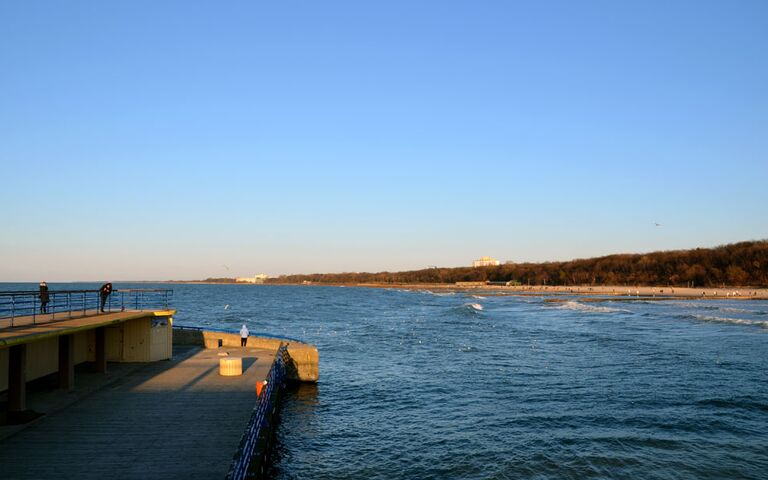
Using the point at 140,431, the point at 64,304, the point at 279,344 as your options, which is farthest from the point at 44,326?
the point at 64,304

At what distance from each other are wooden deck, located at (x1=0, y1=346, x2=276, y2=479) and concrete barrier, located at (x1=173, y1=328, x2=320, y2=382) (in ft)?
24.7

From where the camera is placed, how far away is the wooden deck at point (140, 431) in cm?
1268

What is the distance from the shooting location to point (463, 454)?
63.6ft

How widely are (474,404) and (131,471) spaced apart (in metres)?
17.2

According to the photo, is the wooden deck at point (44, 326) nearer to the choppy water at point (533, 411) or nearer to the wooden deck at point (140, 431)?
the wooden deck at point (140, 431)

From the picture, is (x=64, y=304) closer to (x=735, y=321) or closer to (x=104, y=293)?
(x=104, y=293)

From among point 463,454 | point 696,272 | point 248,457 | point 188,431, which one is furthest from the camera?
point 696,272

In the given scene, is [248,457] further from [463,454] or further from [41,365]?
[41,365]

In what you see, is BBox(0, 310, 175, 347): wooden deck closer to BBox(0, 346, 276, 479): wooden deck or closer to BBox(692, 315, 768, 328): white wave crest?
BBox(0, 346, 276, 479): wooden deck

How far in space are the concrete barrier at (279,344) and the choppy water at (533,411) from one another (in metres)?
1.21

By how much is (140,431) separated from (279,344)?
17654 mm

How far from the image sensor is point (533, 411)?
25.0 m

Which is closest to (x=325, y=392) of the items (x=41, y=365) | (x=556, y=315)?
(x=41, y=365)

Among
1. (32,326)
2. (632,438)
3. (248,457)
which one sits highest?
(32,326)
